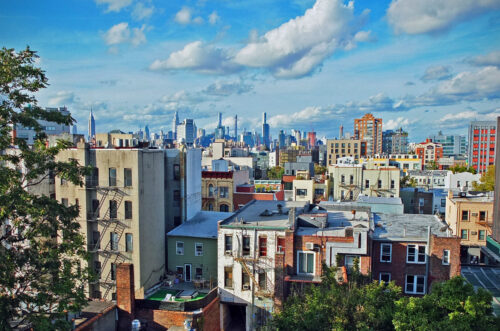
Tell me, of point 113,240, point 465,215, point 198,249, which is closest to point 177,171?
point 198,249

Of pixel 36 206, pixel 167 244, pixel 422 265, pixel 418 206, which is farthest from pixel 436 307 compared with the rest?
pixel 418 206

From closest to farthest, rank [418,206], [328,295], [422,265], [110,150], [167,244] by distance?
[328,295]
[422,265]
[110,150]
[167,244]
[418,206]

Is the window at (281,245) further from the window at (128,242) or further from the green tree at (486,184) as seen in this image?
the green tree at (486,184)

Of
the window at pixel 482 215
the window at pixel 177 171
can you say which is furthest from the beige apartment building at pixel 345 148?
the window at pixel 177 171

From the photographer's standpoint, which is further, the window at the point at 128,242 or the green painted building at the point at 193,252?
the green painted building at the point at 193,252

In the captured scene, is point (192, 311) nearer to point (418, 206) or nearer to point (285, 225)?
point (285, 225)

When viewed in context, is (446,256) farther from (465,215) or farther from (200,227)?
(200,227)
